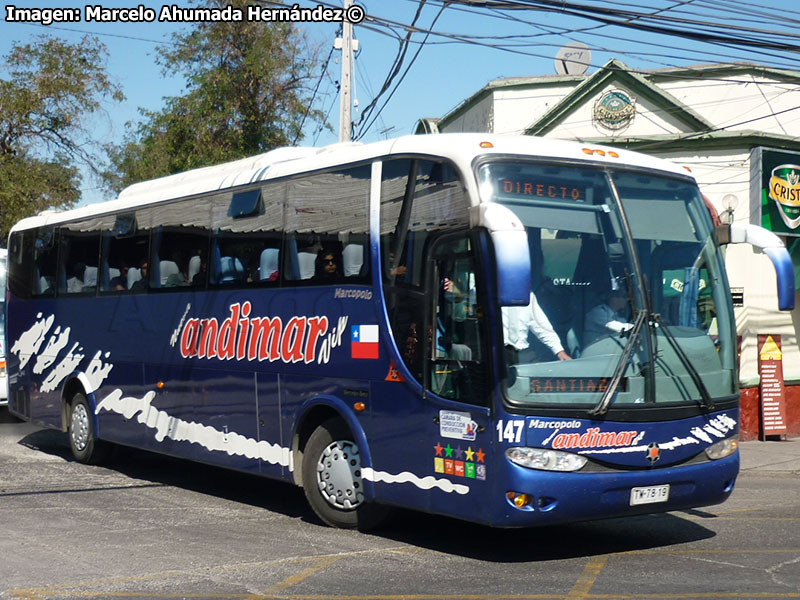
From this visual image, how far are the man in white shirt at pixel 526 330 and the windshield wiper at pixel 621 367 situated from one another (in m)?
0.37

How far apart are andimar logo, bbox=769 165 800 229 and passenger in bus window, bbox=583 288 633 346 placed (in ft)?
44.0

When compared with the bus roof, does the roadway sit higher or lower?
lower

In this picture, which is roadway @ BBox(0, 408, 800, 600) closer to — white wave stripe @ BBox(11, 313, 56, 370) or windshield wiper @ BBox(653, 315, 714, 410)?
windshield wiper @ BBox(653, 315, 714, 410)

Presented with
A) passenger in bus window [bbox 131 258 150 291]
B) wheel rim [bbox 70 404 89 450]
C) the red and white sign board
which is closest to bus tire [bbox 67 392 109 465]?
wheel rim [bbox 70 404 89 450]

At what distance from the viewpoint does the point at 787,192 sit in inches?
811

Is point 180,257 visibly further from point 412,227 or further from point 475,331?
point 475,331

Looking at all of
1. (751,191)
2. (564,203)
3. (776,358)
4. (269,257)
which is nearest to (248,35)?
(751,191)

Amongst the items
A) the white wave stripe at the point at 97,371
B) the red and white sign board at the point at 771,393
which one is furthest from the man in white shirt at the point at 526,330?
the red and white sign board at the point at 771,393

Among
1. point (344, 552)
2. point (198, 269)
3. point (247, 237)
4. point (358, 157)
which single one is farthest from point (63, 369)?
point (344, 552)

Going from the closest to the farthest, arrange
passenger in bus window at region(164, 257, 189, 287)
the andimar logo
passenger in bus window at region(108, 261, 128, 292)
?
1. passenger in bus window at region(164, 257, 189, 287)
2. passenger in bus window at region(108, 261, 128, 292)
3. the andimar logo

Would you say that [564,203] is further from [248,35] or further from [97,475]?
[248,35]

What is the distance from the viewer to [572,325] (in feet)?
26.0

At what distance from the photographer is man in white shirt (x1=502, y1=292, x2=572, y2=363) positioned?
7.73 metres

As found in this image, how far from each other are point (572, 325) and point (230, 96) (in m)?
19.5
